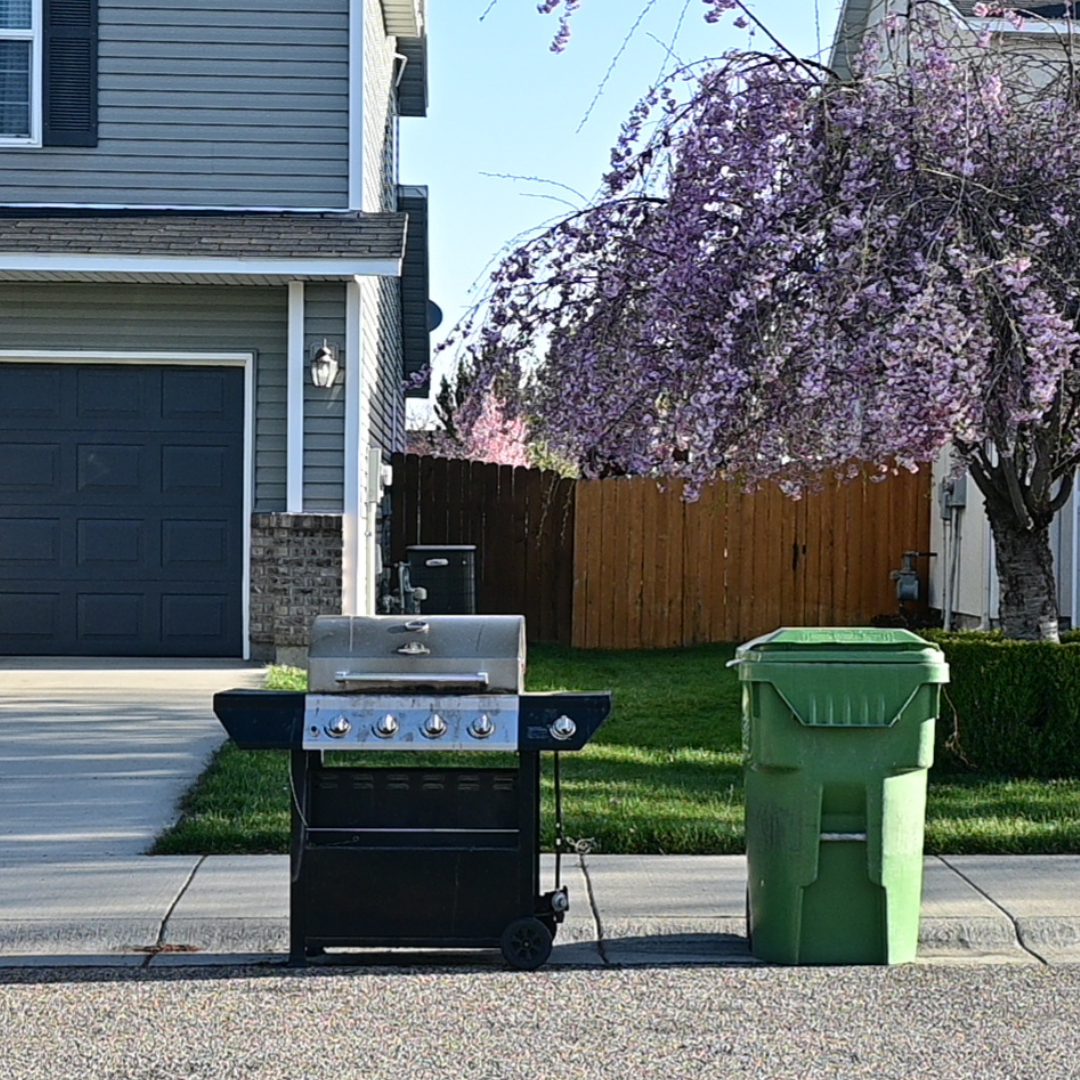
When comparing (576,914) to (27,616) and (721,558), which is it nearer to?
(27,616)

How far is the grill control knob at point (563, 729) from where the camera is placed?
20.0 feet

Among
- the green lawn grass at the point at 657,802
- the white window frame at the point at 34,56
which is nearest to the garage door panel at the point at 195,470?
the green lawn grass at the point at 657,802

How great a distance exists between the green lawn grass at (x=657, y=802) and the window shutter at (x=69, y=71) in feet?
16.7

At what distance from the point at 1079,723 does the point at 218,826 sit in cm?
498

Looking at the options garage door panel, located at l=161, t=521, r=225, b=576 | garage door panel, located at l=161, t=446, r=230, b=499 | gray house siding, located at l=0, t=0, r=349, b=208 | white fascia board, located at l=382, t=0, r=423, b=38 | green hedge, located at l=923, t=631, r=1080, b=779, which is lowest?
green hedge, located at l=923, t=631, r=1080, b=779

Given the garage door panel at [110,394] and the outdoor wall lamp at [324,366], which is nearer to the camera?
the outdoor wall lamp at [324,366]

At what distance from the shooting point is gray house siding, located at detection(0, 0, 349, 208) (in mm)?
14461

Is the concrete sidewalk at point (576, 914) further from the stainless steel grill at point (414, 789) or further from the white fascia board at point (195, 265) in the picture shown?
the white fascia board at point (195, 265)

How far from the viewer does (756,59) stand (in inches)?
397

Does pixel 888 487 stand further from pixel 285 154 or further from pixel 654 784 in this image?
pixel 654 784

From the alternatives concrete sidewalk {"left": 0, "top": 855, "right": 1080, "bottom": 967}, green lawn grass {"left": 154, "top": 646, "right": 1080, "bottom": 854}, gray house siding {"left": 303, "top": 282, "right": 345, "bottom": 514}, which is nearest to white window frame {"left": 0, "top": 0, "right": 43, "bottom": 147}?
gray house siding {"left": 303, "top": 282, "right": 345, "bottom": 514}

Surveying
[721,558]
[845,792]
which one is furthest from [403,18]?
[845,792]

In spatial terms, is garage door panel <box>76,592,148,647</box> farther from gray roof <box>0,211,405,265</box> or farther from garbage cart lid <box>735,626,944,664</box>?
garbage cart lid <box>735,626,944,664</box>

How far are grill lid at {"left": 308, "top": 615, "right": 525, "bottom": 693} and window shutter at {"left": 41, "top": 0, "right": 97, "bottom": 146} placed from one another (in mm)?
9486
